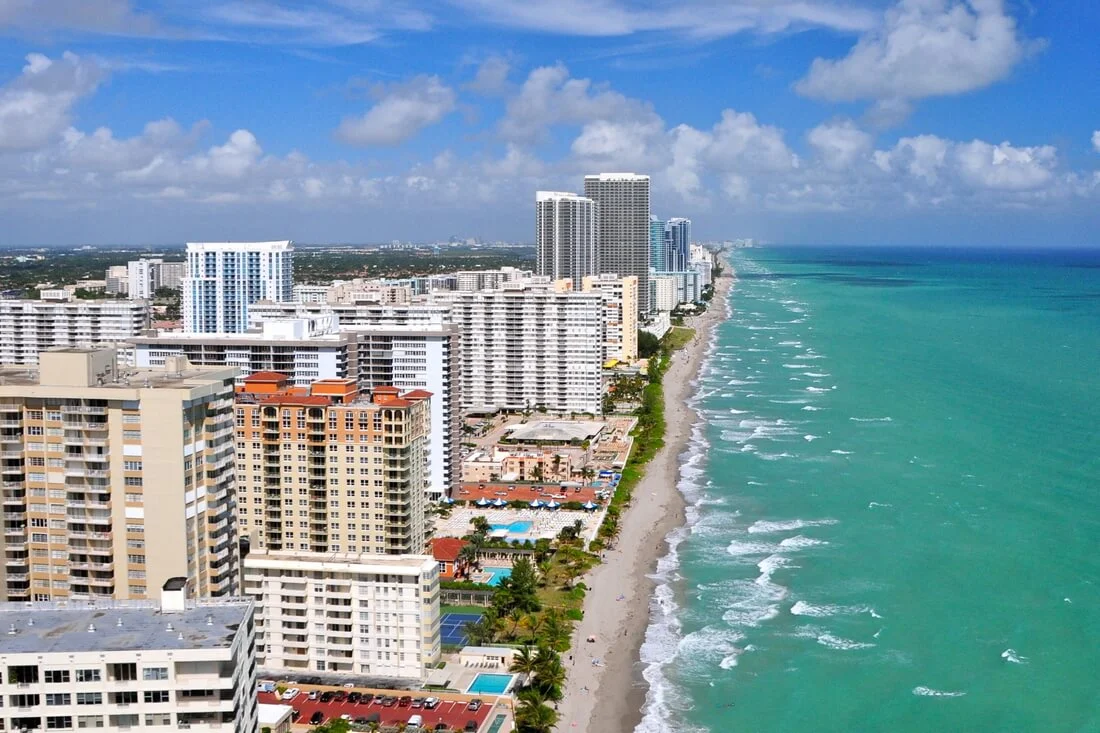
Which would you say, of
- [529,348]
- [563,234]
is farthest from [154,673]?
[563,234]

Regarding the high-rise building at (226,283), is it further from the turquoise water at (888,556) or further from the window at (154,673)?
the window at (154,673)

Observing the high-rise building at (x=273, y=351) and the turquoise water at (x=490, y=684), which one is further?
the high-rise building at (x=273, y=351)

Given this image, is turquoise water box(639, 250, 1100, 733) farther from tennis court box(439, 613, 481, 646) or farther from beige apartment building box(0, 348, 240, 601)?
beige apartment building box(0, 348, 240, 601)

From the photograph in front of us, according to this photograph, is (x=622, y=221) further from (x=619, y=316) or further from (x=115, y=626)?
(x=115, y=626)

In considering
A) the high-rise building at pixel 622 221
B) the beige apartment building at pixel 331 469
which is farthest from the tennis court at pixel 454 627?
the high-rise building at pixel 622 221

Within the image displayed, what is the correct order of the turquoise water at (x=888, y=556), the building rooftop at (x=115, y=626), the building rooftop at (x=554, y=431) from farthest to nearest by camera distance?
the building rooftop at (x=554, y=431)
the turquoise water at (x=888, y=556)
the building rooftop at (x=115, y=626)

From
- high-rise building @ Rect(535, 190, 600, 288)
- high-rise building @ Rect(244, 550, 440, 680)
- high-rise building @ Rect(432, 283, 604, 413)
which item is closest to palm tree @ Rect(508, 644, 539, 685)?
high-rise building @ Rect(244, 550, 440, 680)

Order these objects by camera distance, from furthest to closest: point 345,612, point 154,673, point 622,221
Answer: point 622,221 → point 345,612 → point 154,673
